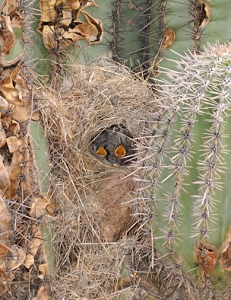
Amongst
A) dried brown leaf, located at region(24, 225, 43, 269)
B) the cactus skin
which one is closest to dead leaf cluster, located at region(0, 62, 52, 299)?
dried brown leaf, located at region(24, 225, 43, 269)

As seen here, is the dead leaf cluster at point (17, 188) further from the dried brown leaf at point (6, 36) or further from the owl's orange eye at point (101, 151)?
the owl's orange eye at point (101, 151)

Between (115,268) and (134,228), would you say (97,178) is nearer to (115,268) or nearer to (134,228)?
(134,228)

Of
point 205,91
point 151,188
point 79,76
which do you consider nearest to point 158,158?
point 151,188

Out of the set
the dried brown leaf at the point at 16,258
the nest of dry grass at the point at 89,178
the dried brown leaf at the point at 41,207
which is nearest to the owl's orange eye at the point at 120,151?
the nest of dry grass at the point at 89,178

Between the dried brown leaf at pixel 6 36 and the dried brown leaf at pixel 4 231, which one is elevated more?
the dried brown leaf at pixel 6 36

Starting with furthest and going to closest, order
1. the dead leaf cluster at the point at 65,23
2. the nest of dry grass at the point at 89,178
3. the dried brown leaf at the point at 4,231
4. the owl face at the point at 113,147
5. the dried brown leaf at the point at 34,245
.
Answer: the owl face at the point at 113,147 → the dead leaf cluster at the point at 65,23 → the nest of dry grass at the point at 89,178 → the dried brown leaf at the point at 34,245 → the dried brown leaf at the point at 4,231

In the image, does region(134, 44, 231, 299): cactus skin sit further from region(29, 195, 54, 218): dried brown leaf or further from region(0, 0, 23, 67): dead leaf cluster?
region(0, 0, 23, 67): dead leaf cluster
